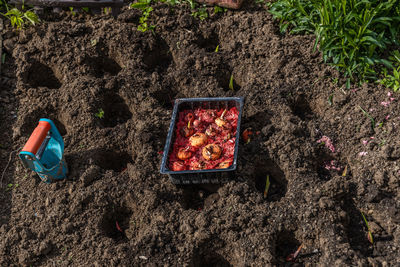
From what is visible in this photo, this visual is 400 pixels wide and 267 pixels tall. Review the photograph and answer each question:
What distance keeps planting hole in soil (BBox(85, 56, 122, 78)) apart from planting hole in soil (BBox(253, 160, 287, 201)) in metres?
1.60

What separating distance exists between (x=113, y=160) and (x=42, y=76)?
1.15m

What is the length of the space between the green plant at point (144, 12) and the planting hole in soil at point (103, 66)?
0.38m

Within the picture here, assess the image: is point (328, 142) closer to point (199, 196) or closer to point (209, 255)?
point (199, 196)

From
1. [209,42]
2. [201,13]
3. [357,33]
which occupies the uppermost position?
[357,33]

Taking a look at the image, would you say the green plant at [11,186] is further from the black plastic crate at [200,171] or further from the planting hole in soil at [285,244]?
the planting hole in soil at [285,244]

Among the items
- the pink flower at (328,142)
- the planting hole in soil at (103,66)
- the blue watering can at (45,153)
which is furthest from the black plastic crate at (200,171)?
the planting hole in soil at (103,66)

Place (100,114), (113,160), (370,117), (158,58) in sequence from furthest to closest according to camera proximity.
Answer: (158,58) < (100,114) < (113,160) < (370,117)

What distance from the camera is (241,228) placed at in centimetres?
296

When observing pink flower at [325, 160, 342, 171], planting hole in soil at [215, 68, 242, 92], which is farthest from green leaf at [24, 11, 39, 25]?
pink flower at [325, 160, 342, 171]

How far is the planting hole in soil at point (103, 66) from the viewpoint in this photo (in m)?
4.07

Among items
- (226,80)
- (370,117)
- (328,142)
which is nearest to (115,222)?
(226,80)

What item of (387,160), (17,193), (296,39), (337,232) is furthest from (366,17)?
(17,193)

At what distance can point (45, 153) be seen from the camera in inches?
133

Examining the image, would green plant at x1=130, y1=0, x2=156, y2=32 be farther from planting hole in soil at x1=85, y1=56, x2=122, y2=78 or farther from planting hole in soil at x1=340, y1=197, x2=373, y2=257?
planting hole in soil at x1=340, y1=197, x2=373, y2=257
